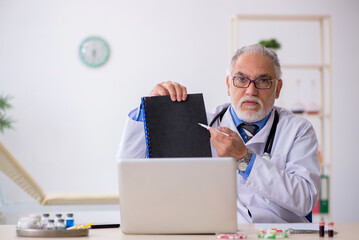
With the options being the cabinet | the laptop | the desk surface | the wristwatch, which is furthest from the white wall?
the laptop

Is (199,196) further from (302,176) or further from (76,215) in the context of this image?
(76,215)

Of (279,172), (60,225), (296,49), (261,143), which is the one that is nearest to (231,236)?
(60,225)

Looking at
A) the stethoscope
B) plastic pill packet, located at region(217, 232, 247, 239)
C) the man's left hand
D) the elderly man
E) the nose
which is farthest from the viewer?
the nose

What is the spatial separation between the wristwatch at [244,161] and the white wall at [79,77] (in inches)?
149

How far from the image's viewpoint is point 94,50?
563 cm

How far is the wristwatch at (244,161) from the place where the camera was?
1.91 metres

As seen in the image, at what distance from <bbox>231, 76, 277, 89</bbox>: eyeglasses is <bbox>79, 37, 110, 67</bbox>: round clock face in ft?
11.2

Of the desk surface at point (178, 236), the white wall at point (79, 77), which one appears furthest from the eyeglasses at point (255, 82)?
the white wall at point (79, 77)

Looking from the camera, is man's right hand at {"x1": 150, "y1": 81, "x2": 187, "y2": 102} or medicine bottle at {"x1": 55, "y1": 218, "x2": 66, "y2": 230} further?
man's right hand at {"x1": 150, "y1": 81, "x2": 187, "y2": 102}

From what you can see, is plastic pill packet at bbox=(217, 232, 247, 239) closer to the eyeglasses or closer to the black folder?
the black folder

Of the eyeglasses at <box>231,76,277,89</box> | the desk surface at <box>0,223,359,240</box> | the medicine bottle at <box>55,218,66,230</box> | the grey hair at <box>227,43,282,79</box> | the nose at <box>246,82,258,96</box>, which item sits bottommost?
the desk surface at <box>0,223,359,240</box>

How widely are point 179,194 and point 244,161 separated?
55 centimetres

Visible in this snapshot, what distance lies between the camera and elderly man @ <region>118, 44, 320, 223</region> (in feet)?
6.40

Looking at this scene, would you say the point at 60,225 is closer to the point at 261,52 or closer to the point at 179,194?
the point at 179,194
